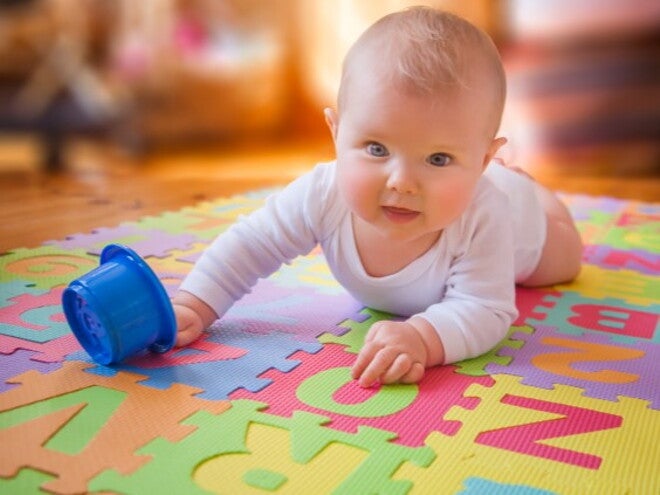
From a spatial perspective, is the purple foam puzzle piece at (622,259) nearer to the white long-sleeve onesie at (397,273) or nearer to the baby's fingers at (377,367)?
the white long-sleeve onesie at (397,273)

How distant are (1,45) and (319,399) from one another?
2.28 m

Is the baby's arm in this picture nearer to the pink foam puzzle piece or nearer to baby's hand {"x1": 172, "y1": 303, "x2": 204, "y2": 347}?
the pink foam puzzle piece

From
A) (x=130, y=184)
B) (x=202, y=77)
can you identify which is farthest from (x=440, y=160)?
(x=202, y=77)

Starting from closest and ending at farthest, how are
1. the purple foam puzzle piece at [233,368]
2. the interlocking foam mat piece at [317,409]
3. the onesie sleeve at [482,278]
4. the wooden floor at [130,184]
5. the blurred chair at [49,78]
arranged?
the interlocking foam mat piece at [317,409] → the purple foam puzzle piece at [233,368] → the onesie sleeve at [482,278] → the wooden floor at [130,184] → the blurred chair at [49,78]

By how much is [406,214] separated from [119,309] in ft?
0.94

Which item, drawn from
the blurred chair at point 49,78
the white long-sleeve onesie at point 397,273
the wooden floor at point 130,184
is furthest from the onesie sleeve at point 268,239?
the blurred chair at point 49,78

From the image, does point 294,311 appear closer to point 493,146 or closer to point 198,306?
point 198,306

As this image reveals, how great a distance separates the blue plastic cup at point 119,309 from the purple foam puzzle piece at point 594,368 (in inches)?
13.0

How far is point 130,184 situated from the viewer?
75.7 inches

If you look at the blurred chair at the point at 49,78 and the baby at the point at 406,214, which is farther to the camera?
the blurred chair at the point at 49,78

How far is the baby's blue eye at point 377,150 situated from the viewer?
742mm

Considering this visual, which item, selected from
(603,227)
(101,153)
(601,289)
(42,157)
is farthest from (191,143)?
(601,289)

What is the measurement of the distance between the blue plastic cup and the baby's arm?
189 millimetres

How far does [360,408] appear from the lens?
670 millimetres
